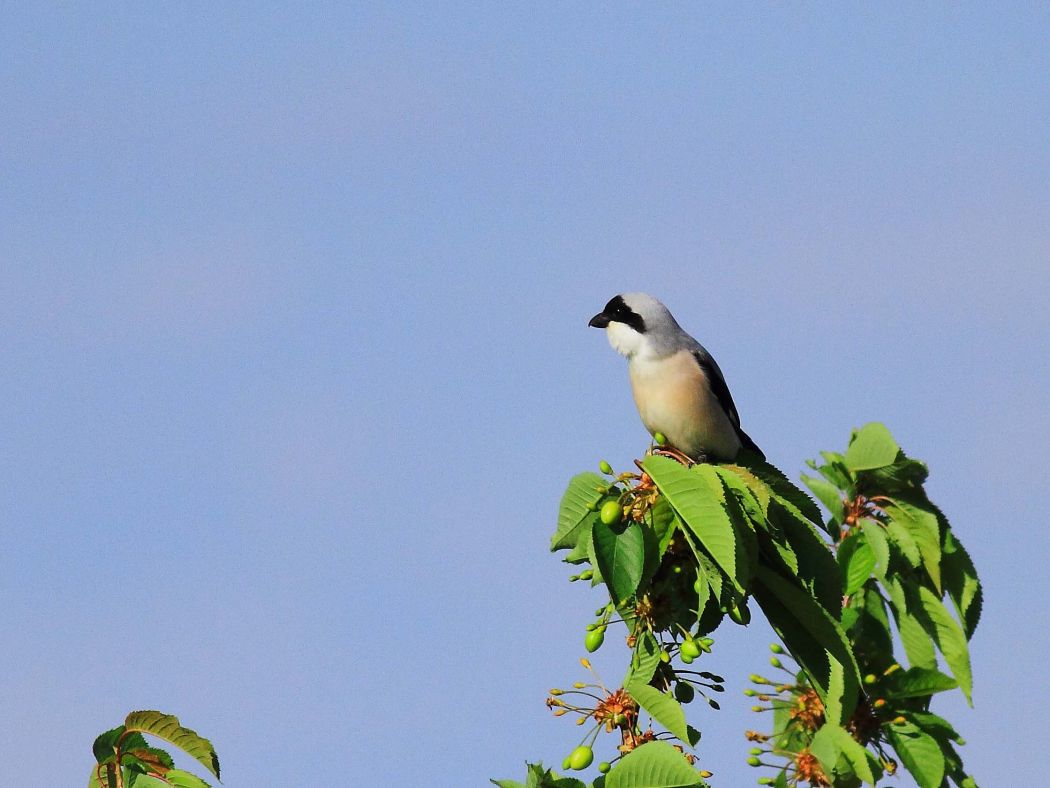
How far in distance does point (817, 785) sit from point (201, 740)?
244 cm

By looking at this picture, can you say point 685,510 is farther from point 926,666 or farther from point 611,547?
point 926,666

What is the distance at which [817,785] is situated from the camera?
5387 millimetres

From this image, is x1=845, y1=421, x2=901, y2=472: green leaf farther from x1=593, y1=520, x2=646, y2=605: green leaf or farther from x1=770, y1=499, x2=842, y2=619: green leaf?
x1=593, y1=520, x2=646, y2=605: green leaf

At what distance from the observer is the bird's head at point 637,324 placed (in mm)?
9344

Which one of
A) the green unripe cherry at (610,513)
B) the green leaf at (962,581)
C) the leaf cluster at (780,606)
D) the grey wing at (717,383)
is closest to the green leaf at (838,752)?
the leaf cluster at (780,606)

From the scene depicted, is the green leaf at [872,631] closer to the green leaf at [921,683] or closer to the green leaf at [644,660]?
the green leaf at [921,683]

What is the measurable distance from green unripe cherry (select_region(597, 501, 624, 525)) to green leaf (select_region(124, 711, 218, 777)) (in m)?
1.66

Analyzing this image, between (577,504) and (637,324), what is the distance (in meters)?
4.28

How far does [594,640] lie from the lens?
518cm

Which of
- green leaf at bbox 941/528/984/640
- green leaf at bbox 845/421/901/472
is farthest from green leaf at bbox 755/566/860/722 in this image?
green leaf at bbox 941/528/984/640

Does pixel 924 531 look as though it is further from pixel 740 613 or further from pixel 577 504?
pixel 577 504

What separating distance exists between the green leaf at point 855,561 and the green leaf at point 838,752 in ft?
2.02

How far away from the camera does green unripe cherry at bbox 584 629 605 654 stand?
5.18 metres

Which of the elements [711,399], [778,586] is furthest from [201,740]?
[711,399]
